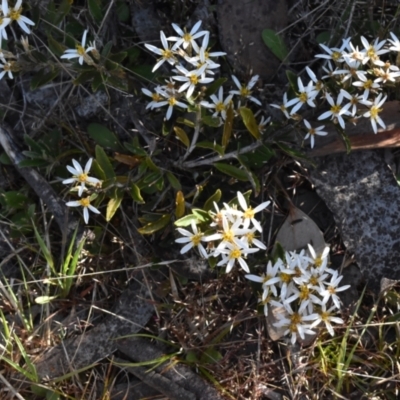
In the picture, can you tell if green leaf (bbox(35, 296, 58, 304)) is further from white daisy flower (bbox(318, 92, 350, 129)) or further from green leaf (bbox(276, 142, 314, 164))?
white daisy flower (bbox(318, 92, 350, 129))

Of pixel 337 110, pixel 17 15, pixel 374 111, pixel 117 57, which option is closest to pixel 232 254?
pixel 337 110

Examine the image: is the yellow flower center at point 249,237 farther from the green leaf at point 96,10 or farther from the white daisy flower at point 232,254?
the green leaf at point 96,10

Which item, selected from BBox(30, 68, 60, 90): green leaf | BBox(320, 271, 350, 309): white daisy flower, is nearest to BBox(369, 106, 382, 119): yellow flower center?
BBox(320, 271, 350, 309): white daisy flower

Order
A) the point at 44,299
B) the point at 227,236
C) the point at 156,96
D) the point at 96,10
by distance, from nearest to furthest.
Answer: the point at 227,236
the point at 156,96
the point at 96,10
the point at 44,299

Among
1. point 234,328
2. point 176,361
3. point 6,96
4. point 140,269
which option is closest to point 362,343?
point 234,328

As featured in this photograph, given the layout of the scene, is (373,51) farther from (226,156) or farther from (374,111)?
(226,156)

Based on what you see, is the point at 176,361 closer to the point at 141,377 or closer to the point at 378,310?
the point at 141,377

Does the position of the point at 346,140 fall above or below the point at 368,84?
below
